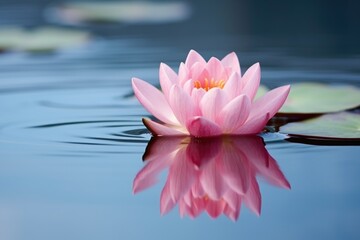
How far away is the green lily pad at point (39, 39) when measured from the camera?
3682 mm

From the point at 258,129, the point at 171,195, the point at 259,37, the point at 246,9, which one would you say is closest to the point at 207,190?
the point at 171,195

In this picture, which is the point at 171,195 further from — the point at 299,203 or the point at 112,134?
the point at 112,134

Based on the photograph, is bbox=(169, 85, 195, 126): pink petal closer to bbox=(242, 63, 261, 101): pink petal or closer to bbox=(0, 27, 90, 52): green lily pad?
bbox=(242, 63, 261, 101): pink petal

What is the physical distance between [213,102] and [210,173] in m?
0.21

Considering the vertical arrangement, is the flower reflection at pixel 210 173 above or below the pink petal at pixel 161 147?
below

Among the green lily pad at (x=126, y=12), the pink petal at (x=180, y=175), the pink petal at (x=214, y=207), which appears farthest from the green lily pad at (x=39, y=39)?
the pink petal at (x=214, y=207)

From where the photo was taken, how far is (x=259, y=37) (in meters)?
3.99

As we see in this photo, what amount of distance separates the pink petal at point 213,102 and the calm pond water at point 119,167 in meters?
0.08

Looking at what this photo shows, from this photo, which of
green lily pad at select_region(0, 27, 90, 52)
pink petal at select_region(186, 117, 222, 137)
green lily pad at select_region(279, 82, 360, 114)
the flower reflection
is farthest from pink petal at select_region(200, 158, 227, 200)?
green lily pad at select_region(0, 27, 90, 52)

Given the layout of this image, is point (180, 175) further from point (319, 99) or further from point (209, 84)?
point (319, 99)

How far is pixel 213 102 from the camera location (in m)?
1.72

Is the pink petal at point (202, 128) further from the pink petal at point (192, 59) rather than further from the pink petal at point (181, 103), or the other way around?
the pink petal at point (192, 59)

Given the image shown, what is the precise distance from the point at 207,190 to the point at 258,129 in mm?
421

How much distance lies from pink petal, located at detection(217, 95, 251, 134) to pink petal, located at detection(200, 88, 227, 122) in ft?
0.04
